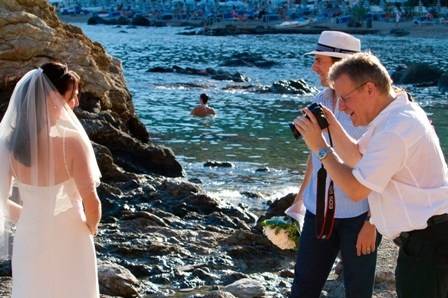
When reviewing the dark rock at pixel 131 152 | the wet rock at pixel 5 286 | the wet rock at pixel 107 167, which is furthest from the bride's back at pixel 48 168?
the dark rock at pixel 131 152

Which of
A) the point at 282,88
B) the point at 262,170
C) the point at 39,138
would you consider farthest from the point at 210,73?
the point at 39,138

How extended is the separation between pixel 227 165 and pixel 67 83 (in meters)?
13.0

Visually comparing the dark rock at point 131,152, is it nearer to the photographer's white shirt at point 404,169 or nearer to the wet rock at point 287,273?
the wet rock at point 287,273

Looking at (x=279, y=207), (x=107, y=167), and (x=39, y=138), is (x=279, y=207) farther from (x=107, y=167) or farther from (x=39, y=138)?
(x=39, y=138)

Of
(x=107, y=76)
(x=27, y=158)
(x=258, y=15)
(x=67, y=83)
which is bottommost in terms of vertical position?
(x=258, y=15)

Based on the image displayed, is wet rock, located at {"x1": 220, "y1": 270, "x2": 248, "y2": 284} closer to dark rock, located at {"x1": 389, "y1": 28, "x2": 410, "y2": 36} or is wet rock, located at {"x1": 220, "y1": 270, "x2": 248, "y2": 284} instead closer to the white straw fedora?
the white straw fedora

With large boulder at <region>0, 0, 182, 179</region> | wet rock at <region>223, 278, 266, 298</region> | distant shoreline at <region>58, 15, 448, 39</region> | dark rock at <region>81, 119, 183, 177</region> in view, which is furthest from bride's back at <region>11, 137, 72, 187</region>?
distant shoreline at <region>58, 15, 448, 39</region>

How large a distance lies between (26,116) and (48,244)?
0.72 m

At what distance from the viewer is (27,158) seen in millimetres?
5051

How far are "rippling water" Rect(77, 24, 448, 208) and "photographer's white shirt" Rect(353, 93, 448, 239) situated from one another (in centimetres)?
966

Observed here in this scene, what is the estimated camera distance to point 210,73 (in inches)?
1716

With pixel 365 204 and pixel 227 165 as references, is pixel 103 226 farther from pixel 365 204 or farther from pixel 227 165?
pixel 227 165

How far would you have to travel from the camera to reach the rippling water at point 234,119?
17078 millimetres

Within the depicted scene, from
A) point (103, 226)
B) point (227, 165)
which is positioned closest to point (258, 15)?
point (227, 165)
